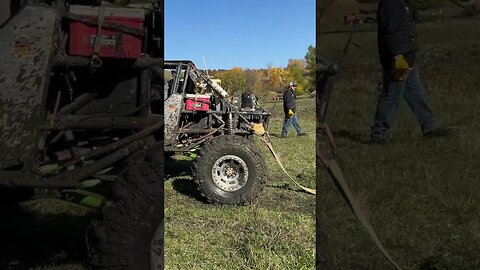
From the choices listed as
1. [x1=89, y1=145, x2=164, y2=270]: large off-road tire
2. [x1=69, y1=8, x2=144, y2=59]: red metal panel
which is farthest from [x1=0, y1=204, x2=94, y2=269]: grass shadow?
[x1=69, y1=8, x2=144, y2=59]: red metal panel

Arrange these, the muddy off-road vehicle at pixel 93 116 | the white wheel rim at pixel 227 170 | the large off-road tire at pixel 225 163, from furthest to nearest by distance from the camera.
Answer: the white wheel rim at pixel 227 170 → the large off-road tire at pixel 225 163 → the muddy off-road vehicle at pixel 93 116

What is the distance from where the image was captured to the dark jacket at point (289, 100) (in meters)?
1.53

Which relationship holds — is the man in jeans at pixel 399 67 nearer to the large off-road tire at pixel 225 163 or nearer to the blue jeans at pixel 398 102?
the blue jeans at pixel 398 102

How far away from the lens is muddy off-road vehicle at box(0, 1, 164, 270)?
4.37ft

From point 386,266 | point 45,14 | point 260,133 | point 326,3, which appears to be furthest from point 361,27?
point 260,133

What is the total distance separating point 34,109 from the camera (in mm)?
1349

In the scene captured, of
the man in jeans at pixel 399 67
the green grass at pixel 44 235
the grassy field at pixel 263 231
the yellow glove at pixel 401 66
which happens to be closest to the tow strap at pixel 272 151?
the grassy field at pixel 263 231

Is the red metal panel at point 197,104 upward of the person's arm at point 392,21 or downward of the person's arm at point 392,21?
downward

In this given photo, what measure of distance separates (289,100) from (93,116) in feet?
1.99

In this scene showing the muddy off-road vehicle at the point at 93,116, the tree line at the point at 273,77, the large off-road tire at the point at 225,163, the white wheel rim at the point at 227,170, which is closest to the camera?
the muddy off-road vehicle at the point at 93,116

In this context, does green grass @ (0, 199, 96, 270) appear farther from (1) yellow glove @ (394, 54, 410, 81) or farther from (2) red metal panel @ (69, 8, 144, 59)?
(1) yellow glove @ (394, 54, 410, 81)

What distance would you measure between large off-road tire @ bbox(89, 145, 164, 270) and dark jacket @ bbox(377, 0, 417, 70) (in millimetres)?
712

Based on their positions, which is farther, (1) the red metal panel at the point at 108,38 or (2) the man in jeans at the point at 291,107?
(2) the man in jeans at the point at 291,107

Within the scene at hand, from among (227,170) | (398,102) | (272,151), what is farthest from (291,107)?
(227,170)
